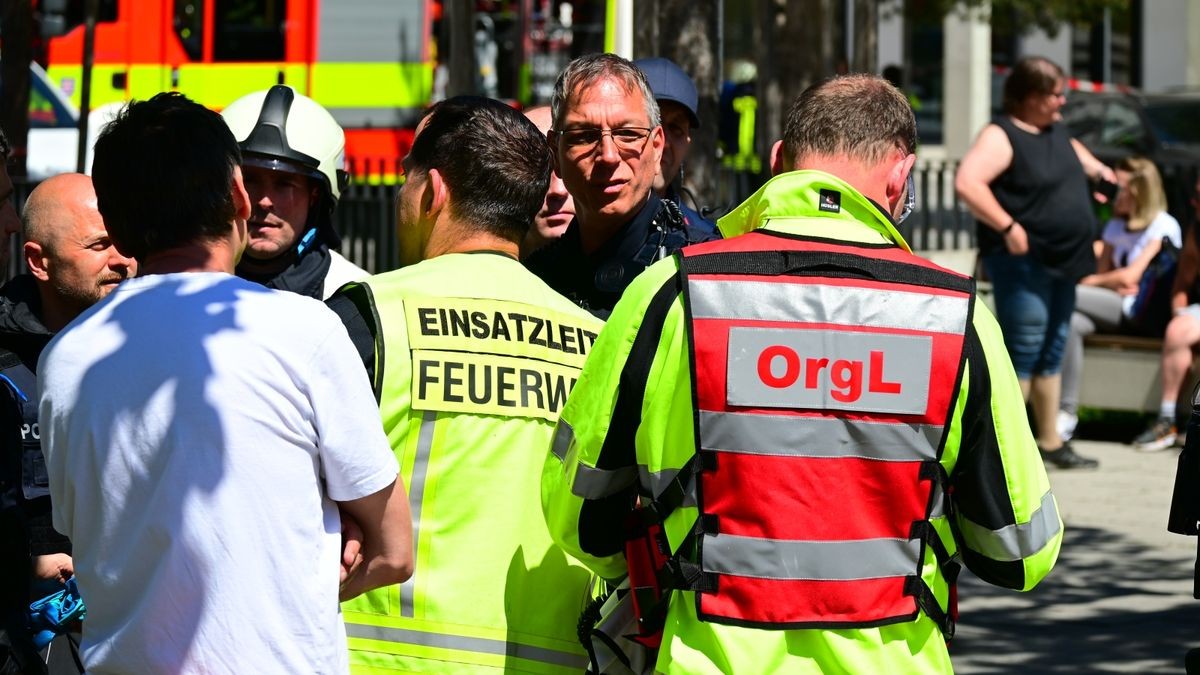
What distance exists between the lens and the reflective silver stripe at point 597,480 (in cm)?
283

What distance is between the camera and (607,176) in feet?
12.8

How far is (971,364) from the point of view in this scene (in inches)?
109

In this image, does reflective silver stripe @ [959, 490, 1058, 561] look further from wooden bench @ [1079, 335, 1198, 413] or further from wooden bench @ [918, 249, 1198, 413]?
wooden bench @ [1079, 335, 1198, 413]

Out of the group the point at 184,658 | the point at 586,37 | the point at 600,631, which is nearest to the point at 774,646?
the point at 600,631

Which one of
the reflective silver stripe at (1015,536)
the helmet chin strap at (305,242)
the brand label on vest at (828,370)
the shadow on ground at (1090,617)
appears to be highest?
the helmet chin strap at (305,242)

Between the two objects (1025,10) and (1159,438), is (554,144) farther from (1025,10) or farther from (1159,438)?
(1025,10)

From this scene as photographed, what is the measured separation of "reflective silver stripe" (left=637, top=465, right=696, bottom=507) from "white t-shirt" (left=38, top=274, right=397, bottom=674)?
19.4 inches

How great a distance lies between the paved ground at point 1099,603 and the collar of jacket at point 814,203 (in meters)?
3.62

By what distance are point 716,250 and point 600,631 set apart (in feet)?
2.29

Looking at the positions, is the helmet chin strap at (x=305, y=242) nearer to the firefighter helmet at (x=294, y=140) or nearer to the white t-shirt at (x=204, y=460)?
the firefighter helmet at (x=294, y=140)

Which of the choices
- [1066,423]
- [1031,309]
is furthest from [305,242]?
[1066,423]

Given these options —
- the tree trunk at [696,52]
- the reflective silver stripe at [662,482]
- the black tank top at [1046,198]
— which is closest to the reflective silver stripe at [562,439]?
the reflective silver stripe at [662,482]

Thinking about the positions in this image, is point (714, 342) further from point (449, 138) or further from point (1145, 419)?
point (1145, 419)

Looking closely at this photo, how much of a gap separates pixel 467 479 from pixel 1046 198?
253 inches
